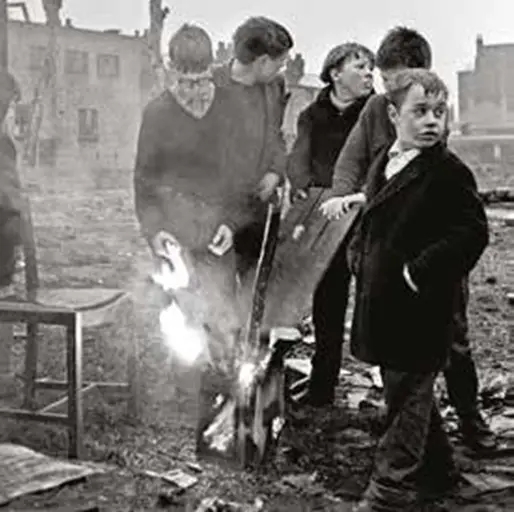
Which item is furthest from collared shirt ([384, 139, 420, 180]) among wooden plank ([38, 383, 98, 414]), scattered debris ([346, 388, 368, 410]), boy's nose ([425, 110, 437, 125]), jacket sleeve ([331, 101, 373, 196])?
wooden plank ([38, 383, 98, 414])

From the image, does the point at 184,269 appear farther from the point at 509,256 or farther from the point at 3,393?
the point at 509,256

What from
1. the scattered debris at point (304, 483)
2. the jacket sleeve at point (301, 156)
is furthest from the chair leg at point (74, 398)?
the jacket sleeve at point (301, 156)

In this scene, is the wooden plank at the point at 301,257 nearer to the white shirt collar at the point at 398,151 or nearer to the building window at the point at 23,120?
the white shirt collar at the point at 398,151

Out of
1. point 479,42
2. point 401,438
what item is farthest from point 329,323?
point 479,42

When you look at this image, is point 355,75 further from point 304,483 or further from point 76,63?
point 76,63

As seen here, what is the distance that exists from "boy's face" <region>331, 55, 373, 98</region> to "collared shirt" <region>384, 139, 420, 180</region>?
1.52m

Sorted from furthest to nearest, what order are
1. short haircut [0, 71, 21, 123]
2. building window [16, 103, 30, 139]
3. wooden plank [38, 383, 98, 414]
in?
building window [16, 103, 30, 139] → short haircut [0, 71, 21, 123] → wooden plank [38, 383, 98, 414]

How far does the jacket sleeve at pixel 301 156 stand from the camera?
19.6 feet

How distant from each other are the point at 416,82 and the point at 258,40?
5.73 ft

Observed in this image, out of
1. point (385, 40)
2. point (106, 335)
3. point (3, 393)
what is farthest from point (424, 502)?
point (106, 335)

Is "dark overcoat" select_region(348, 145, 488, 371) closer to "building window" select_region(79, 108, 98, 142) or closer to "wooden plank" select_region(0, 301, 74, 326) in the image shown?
"wooden plank" select_region(0, 301, 74, 326)

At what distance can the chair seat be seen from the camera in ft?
17.9

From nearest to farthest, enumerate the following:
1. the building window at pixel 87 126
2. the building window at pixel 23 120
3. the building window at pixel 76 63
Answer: the building window at pixel 23 120, the building window at pixel 87 126, the building window at pixel 76 63

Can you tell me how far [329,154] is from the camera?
5980 millimetres
